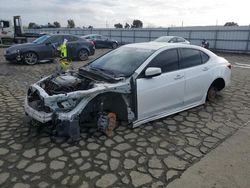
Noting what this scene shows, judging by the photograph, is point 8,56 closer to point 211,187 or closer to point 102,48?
point 211,187

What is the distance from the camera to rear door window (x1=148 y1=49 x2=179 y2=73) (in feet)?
15.6

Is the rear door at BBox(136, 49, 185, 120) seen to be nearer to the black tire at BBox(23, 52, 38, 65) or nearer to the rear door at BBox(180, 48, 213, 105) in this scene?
the rear door at BBox(180, 48, 213, 105)

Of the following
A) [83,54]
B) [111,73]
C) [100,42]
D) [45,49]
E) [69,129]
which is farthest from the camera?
[100,42]

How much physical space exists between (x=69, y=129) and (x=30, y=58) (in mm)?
9216

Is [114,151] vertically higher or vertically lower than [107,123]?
lower

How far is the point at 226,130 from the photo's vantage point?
15.4 ft

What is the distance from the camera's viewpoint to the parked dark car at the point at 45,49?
11641 millimetres

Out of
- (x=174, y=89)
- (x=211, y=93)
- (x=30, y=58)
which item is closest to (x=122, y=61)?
(x=174, y=89)

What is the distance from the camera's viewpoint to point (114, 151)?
12.5 ft

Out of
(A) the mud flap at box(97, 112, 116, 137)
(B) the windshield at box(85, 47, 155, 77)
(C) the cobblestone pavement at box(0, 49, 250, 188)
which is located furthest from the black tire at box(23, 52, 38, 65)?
(A) the mud flap at box(97, 112, 116, 137)

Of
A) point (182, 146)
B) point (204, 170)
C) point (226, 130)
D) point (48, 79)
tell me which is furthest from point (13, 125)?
point (226, 130)

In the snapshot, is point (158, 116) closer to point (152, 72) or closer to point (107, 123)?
point (152, 72)

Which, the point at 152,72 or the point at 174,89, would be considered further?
the point at 174,89

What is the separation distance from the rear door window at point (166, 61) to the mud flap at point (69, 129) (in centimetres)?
180
